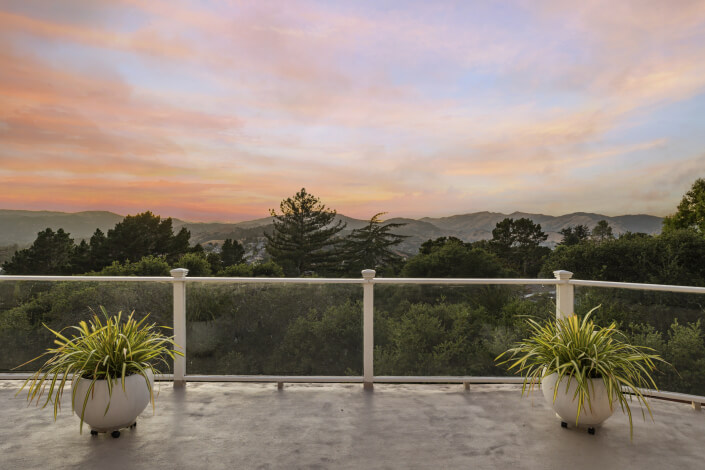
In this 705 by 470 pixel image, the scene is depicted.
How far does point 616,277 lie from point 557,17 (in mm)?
12029

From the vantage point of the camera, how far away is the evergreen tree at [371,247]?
21797 mm

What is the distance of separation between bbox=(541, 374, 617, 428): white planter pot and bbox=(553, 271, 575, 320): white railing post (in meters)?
1.05

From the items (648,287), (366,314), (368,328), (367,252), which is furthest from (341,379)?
(367,252)

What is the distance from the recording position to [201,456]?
8.69 ft

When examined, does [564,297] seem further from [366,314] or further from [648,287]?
[366,314]

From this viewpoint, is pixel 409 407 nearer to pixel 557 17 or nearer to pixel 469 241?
pixel 557 17

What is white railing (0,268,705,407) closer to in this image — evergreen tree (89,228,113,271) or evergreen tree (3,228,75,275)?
evergreen tree (3,228,75,275)

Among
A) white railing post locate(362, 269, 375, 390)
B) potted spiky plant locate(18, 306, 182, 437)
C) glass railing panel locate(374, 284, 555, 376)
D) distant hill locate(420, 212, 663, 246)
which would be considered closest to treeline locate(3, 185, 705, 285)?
distant hill locate(420, 212, 663, 246)

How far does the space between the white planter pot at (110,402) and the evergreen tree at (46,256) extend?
15986 mm

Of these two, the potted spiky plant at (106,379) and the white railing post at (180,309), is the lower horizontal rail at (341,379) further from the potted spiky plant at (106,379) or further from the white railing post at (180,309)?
the potted spiky plant at (106,379)

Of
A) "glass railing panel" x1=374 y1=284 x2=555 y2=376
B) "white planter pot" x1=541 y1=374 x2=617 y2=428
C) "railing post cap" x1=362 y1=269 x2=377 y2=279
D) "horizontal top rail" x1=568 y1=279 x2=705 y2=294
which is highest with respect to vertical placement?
"railing post cap" x1=362 y1=269 x2=377 y2=279

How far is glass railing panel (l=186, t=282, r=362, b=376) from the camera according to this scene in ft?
13.5

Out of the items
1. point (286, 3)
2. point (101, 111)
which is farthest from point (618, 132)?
point (101, 111)

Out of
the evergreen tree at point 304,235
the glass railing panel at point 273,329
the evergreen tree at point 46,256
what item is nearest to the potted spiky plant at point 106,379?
the glass railing panel at point 273,329
